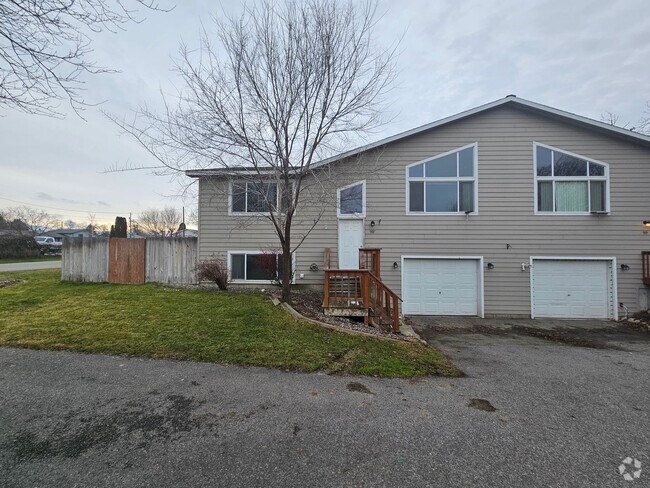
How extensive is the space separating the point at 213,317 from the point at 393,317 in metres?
4.05

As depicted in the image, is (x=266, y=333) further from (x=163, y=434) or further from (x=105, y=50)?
(x=105, y=50)

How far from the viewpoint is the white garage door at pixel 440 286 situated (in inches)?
381

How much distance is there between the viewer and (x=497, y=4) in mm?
7879

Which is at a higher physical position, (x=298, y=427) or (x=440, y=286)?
(x=440, y=286)

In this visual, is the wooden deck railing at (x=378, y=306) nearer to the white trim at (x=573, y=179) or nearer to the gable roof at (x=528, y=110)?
the gable roof at (x=528, y=110)

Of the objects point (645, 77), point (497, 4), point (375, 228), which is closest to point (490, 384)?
point (375, 228)

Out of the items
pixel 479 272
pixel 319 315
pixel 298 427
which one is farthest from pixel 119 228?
pixel 298 427

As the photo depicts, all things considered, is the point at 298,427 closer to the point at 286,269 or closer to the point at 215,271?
the point at 286,269

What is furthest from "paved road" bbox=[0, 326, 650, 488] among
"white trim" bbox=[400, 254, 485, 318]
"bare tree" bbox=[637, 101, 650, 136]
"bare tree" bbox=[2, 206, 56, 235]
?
"bare tree" bbox=[2, 206, 56, 235]

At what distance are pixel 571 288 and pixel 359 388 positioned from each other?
31.1 feet

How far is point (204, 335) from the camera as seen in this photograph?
5.32 m

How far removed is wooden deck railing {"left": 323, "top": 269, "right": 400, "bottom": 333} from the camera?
6.95 meters

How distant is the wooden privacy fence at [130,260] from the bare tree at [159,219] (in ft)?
110

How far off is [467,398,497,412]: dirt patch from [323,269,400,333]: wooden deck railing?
3.27m
